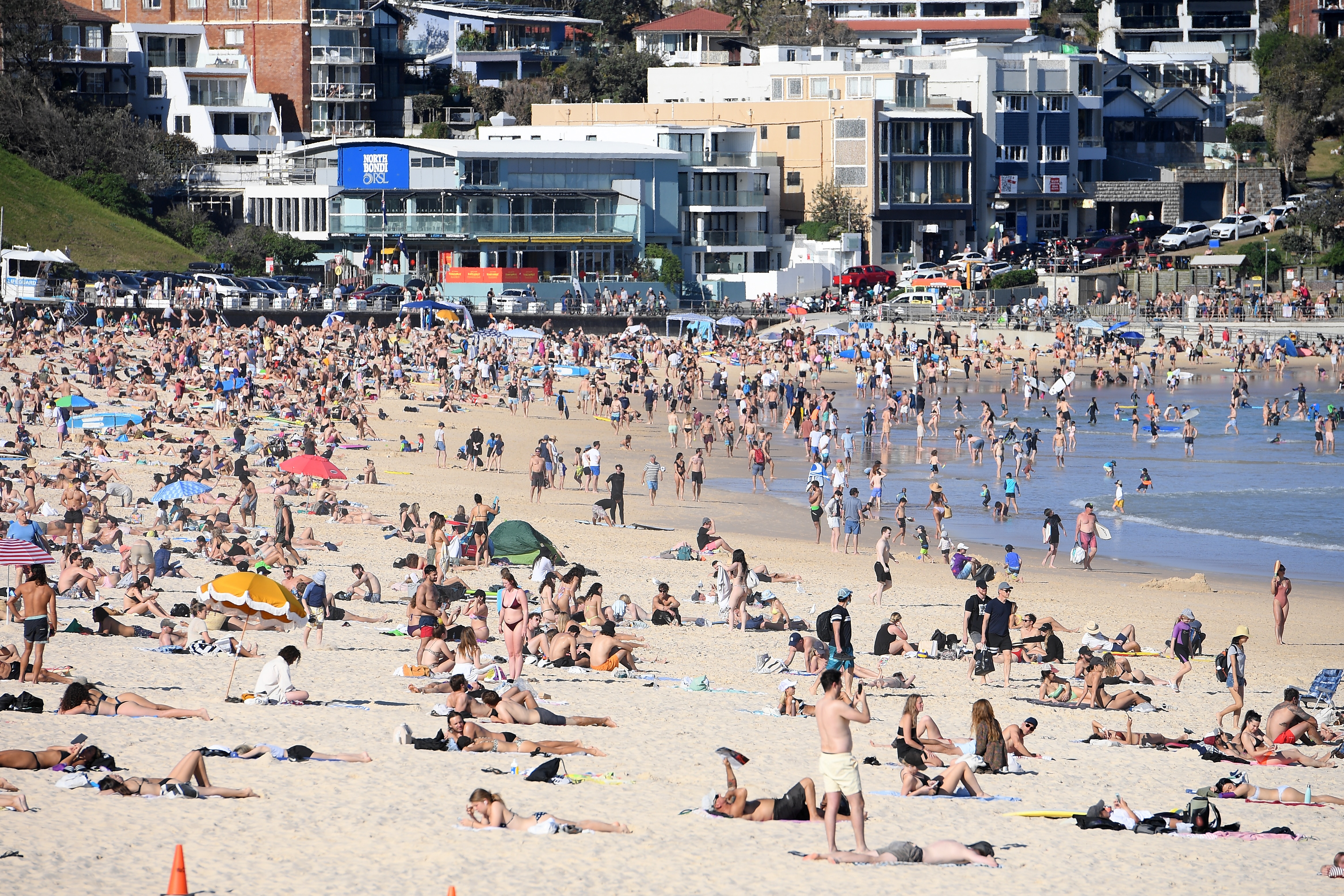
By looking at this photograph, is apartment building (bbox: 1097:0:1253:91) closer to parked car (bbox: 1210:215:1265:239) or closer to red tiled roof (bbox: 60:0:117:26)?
parked car (bbox: 1210:215:1265:239)

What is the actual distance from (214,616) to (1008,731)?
723 cm

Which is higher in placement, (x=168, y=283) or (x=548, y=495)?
(x=168, y=283)

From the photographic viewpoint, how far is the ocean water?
80.5ft

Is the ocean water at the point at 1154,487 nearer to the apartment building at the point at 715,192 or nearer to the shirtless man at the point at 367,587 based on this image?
the shirtless man at the point at 367,587

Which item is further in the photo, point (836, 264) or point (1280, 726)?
point (836, 264)

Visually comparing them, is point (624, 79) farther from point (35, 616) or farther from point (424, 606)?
point (35, 616)

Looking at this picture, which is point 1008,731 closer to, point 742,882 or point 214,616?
point 742,882

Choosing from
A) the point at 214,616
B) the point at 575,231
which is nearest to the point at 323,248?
the point at 575,231

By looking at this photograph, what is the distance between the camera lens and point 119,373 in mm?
37500

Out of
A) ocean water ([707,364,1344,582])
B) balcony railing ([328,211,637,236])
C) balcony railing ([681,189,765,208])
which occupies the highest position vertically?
balcony railing ([681,189,765,208])

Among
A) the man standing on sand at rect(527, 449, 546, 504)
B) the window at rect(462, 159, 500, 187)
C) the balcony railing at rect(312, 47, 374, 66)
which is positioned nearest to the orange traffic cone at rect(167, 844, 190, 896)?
the man standing on sand at rect(527, 449, 546, 504)

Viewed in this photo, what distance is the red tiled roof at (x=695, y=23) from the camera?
85.1 m

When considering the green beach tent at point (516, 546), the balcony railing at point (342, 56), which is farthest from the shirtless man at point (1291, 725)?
the balcony railing at point (342, 56)

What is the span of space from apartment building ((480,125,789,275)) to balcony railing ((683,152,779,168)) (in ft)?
0.11
